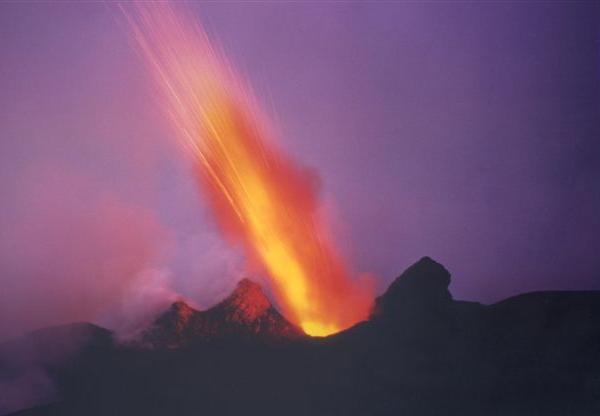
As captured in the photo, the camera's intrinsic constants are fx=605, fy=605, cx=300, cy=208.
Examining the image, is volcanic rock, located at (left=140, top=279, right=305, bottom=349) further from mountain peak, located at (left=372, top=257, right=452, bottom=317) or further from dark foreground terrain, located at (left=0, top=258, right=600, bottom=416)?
mountain peak, located at (left=372, top=257, right=452, bottom=317)

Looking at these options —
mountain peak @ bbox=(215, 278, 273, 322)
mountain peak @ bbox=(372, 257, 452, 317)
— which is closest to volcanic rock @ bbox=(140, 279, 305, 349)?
mountain peak @ bbox=(215, 278, 273, 322)

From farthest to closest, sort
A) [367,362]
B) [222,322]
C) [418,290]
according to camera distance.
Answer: [222,322] → [418,290] → [367,362]

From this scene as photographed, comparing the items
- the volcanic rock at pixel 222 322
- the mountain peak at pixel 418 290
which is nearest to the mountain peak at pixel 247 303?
the volcanic rock at pixel 222 322

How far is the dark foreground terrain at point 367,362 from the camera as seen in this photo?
10844 cm

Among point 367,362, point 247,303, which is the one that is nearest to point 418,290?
point 367,362

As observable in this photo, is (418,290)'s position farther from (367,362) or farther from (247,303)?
(247,303)

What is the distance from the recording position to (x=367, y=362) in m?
120

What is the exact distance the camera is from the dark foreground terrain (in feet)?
356

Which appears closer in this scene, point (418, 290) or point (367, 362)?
point (367, 362)

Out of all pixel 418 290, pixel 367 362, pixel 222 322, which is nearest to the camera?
pixel 367 362

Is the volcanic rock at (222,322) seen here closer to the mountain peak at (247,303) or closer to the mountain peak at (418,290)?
the mountain peak at (247,303)

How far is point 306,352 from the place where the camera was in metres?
128

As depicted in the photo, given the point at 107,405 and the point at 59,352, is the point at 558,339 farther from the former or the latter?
the point at 59,352

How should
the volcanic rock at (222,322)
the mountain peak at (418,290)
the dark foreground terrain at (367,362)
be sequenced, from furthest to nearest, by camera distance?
the volcanic rock at (222,322)
the mountain peak at (418,290)
the dark foreground terrain at (367,362)
